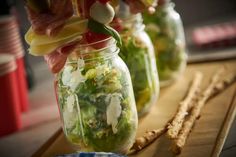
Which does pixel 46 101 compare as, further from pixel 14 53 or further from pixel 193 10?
pixel 193 10

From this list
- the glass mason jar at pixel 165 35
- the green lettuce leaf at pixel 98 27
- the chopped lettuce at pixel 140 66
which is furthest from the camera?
the glass mason jar at pixel 165 35

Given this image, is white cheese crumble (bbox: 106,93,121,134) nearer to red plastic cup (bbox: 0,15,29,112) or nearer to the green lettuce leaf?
the green lettuce leaf

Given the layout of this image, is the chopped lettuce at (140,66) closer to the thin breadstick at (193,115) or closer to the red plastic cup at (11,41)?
the thin breadstick at (193,115)

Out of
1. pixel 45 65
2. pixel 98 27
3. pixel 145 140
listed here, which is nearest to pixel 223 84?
pixel 145 140

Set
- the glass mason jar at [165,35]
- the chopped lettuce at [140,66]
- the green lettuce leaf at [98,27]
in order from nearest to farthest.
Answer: the green lettuce leaf at [98,27] < the chopped lettuce at [140,66] < the glass mason jar at [165,35]

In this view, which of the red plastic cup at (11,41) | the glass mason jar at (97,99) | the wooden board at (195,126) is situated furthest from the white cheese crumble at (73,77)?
the red plastic cup at (11,41)

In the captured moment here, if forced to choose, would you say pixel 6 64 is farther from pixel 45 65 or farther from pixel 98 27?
pixel 45 65
